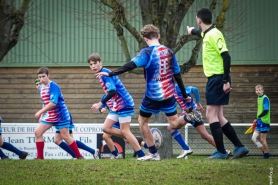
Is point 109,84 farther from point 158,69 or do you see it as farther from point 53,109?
point 53,109

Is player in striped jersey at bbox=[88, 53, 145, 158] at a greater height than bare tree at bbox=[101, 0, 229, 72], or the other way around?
bare tree at bbox=[101, 0, 229, 72]

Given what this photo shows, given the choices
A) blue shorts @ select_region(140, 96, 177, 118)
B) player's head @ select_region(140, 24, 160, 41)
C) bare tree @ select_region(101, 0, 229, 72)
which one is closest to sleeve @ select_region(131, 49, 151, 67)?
player's head @ select_region(140, 24, 160, 41)

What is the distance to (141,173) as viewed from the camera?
27.9ft

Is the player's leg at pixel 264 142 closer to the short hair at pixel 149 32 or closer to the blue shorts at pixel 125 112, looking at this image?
the blue shorts at pixel 125 112

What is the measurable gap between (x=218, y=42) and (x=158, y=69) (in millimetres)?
1005

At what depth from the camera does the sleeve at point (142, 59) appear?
9.65m

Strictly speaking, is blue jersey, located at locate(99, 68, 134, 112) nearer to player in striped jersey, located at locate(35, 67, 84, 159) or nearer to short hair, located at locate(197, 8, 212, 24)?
player in striped jersey, located at locate(35, 67, 84, 159)

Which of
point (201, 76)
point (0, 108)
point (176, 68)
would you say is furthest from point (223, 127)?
point (0, 108)

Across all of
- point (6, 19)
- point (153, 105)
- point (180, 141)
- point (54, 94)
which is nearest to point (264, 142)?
point (180, 141)

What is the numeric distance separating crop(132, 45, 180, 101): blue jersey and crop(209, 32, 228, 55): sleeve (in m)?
0.66

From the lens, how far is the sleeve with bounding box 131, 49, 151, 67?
9.65 meters

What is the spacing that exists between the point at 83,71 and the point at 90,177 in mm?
15518

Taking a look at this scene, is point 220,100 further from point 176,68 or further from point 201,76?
point 201,76

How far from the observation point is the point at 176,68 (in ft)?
33.1
